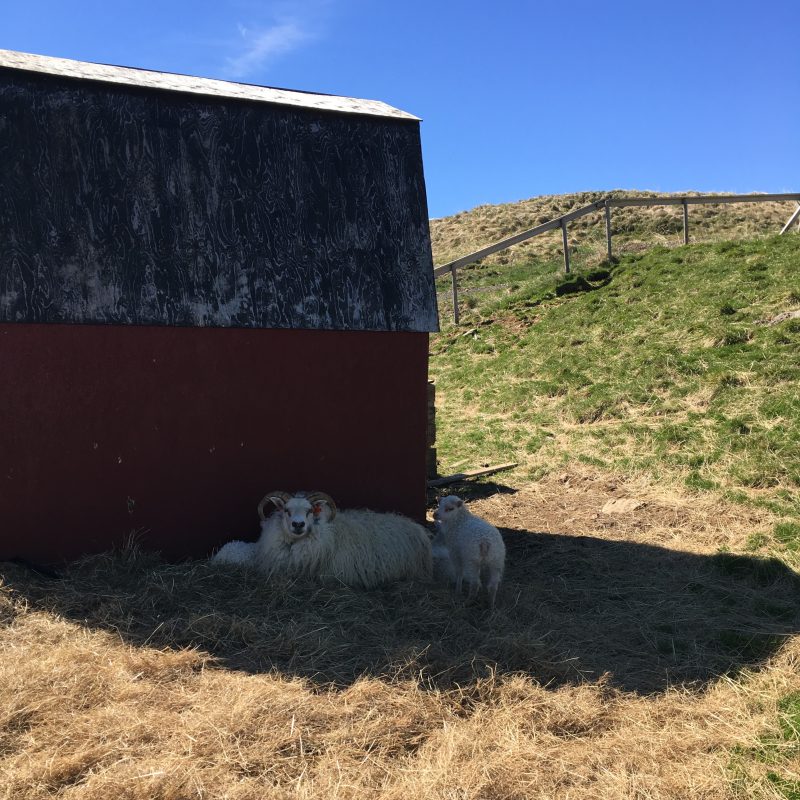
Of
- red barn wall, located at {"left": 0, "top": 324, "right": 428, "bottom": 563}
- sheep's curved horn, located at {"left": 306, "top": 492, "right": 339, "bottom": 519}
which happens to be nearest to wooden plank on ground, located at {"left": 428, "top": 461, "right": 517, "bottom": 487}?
red barn wall, located at {"left": 0, "top": 324, "right": 428, "bottom": 563}

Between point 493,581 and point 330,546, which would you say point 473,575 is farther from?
point 330,546

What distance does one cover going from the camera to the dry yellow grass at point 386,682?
4.70 m

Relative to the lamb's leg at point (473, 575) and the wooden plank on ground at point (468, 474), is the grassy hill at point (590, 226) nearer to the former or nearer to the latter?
the wooden plank on ground at point (468, 474)

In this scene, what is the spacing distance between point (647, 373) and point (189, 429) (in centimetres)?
945

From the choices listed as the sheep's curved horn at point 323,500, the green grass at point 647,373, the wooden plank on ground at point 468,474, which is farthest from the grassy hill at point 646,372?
the sheep's curved horn at point 323,500

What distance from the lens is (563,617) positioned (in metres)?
7.70

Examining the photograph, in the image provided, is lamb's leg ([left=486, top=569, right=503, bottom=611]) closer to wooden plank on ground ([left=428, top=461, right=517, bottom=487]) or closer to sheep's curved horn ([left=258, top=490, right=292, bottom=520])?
sheep's curved horn ([left=258, top=490, right=292, bottom=520])

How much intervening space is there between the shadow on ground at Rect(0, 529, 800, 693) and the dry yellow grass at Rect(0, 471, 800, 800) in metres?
0.03

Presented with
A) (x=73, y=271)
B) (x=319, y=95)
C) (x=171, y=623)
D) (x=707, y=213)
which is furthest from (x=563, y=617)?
(x=707, y=213)

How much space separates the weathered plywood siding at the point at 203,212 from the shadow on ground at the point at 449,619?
9.57 feet

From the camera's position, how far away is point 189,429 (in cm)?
870

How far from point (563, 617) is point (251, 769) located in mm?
3944

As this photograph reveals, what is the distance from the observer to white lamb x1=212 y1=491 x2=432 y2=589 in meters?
7.83

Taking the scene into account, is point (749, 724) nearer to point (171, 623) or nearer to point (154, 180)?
point (171, 623)
